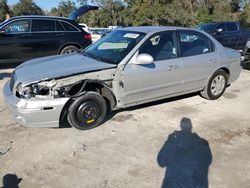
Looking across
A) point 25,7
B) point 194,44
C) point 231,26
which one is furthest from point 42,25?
point 25,7

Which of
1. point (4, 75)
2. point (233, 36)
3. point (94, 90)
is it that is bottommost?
point (4, 75)

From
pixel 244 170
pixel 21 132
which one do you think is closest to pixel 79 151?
pixel 21 132

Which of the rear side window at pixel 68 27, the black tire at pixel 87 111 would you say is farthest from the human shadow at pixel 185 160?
the rear side window at pixel 68 27

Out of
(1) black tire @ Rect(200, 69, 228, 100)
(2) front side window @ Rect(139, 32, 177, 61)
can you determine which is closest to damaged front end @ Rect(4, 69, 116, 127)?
(2) front side window @ Rect(139, 32, 177, 61)

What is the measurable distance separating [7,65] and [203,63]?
697cm

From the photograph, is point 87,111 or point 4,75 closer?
point 87,111

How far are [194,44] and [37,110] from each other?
10.8 feet

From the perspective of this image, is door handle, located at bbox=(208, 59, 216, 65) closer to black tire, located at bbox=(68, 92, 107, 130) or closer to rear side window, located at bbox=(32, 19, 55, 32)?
black tire, located at bbox=(68, 92, 107, 130)

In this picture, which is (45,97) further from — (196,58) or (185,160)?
(196,58)

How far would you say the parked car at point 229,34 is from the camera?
12.9 meters

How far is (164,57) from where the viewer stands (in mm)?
5215

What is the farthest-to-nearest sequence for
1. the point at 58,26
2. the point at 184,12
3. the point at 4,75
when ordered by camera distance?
the point at 184,12 < the point at 58,26 < the point at 4,75

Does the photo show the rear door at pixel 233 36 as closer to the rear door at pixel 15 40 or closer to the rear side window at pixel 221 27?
the rear side window at pixel 221 27

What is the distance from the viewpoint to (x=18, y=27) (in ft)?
29.4
